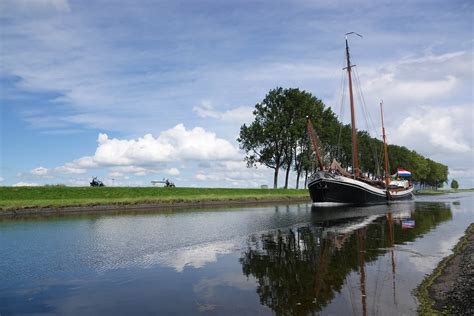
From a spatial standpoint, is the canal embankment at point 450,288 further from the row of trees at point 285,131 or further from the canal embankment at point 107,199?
the row of trees at point 285,131

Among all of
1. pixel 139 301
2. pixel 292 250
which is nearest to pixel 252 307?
pixel 139 301

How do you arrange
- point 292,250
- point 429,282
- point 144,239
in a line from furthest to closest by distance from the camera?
point 144,239 < point 292,250 < point 429,282

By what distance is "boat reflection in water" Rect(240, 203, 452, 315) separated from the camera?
13.2 meters

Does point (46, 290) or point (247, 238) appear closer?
point (46, 290)

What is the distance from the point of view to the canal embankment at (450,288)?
11.6m

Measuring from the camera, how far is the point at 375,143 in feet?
463

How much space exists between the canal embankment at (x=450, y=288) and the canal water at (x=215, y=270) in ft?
1.56

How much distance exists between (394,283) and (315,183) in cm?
5085

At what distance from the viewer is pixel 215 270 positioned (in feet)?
60.1

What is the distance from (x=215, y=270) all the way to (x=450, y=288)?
9890mm

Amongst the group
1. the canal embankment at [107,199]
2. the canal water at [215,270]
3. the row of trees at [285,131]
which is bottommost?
the canal water at [215,270]

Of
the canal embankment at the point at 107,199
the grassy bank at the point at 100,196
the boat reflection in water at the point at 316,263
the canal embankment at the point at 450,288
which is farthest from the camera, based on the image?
the grassy bank at the point at 100,196

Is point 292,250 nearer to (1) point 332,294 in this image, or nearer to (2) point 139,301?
(1) point 332,294

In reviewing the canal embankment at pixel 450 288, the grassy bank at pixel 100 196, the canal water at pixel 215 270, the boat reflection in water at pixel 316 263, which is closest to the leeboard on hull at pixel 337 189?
the grassy bank at pixel 100 196
